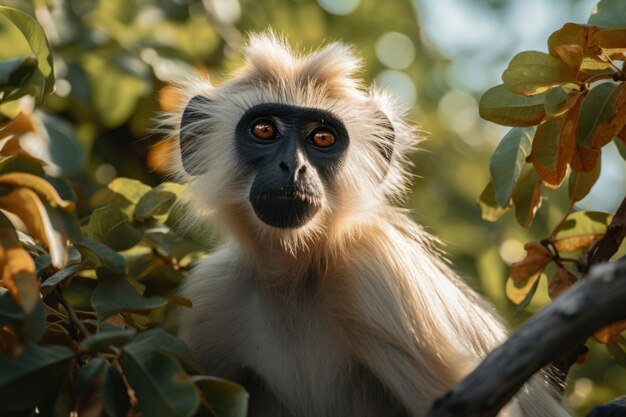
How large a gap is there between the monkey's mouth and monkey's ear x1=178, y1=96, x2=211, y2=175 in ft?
3.31

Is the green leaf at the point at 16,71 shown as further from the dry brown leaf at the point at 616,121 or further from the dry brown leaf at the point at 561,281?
the dry brown leaf at the point at 561,281

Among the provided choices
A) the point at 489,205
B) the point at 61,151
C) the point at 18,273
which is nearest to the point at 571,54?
the point at 489,205

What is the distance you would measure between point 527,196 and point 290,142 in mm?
1381

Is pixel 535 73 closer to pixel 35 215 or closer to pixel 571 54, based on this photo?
pixel 571 54

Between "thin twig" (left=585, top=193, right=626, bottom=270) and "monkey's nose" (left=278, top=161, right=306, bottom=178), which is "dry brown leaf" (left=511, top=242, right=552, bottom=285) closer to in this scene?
"thin twig" (left=585, top=193, right=626, bottom=270)

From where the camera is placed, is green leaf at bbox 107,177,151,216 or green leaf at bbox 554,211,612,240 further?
green leaf at bbox 107,177,151,216

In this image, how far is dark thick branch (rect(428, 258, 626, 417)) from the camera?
2801 mm

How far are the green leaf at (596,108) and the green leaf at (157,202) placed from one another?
7.67 ft

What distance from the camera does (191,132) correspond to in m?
6.22

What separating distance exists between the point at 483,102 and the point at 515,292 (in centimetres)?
119

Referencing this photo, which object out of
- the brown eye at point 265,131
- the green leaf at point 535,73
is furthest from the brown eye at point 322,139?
the green leaf at point 535,73

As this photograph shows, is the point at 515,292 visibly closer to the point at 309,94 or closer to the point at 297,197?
the point at 297,197

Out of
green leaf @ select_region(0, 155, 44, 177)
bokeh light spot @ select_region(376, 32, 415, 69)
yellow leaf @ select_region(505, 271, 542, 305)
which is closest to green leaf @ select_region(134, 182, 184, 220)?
green leaf @ select_region(0, 155, 44, 177)

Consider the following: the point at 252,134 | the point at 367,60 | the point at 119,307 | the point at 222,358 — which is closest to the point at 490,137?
the point at 367,60
